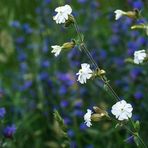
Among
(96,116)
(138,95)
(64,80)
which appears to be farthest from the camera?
(64,80)

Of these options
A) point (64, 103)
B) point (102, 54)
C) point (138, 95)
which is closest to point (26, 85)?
point (64, 103)

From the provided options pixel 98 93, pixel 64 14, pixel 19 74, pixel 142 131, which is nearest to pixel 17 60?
pixel 19 74

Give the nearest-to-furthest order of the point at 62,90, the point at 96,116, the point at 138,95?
the point at 96,116 < the point at 138,95 < the point at 62,90

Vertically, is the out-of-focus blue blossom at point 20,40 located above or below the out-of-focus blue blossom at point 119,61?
above

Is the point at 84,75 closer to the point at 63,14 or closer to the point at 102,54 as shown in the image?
the point at 63,14

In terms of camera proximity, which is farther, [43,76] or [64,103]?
[43,76]

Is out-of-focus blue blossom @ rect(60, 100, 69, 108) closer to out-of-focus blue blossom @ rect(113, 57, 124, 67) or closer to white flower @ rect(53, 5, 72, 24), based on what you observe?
out-of-focus blue blossom @ rect(113, 57, 124, 67)

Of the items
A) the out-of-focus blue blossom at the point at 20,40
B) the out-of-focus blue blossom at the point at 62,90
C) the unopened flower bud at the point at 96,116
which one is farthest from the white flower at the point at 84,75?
the out-of-focus blue blossom at the point at 20,40

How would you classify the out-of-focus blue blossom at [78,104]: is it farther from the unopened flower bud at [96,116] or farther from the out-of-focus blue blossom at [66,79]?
the unopened flower bud at [96,116]
